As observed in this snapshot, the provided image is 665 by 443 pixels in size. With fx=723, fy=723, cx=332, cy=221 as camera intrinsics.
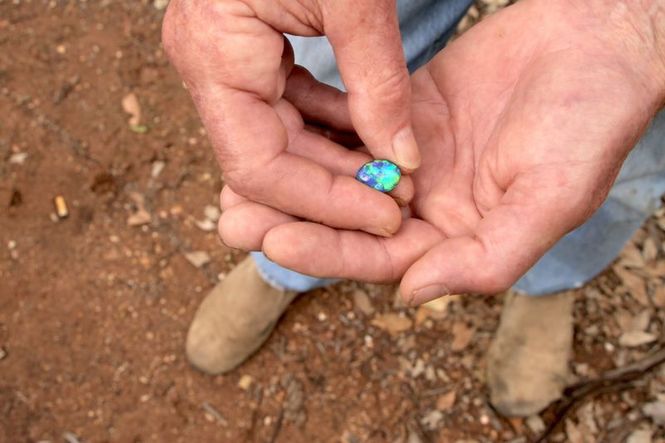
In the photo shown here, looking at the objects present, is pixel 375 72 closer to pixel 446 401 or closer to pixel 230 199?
pixel 230 199

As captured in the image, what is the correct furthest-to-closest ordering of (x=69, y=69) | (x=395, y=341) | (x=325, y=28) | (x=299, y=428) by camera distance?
1. (x=69, y=69)
2. (x=395, y=341)
3. (x=299, y=428)
4. (x=325, y=28)

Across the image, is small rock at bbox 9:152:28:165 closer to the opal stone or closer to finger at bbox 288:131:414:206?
finger at bbox 288:131:414:206

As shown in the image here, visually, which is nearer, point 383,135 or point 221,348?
point 383,135

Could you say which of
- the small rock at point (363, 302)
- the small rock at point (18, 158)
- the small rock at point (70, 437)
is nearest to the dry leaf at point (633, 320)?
the small rock at point (363, 302)

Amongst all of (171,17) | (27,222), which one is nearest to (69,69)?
(27,222)

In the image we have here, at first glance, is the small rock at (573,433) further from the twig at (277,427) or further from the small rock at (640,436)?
the twig at (277,427)

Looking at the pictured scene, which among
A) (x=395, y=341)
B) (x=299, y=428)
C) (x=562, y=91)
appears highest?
(x=562, y=91)

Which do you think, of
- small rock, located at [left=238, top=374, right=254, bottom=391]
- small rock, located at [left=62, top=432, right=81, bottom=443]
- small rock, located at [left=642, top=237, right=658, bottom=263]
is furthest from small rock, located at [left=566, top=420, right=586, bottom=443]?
small rock, located at [left=62, top=432, right=81, bottom=443]

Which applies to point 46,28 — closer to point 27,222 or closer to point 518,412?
point 27,222
